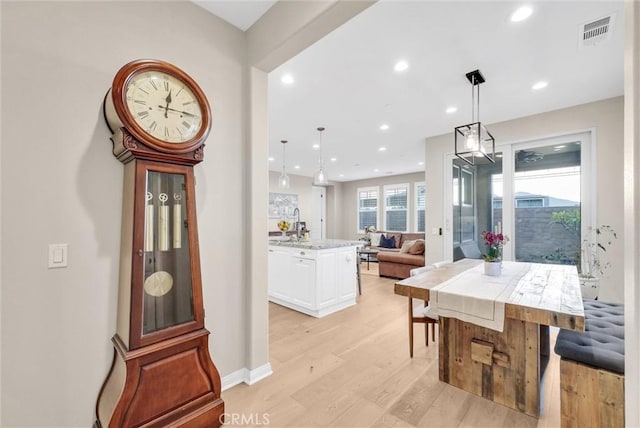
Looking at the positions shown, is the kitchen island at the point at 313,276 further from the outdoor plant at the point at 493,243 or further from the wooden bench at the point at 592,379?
the wooden bench at the point at 592,379

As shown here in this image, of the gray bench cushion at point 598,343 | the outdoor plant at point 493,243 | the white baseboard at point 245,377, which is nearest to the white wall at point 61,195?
the white baseboard at point 245,377

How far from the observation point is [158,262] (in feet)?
4.91

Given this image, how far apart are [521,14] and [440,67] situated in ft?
2.36

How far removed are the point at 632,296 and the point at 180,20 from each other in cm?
256

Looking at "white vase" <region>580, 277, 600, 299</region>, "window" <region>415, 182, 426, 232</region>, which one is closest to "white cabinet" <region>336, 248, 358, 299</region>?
"white vase" <region>580, 277, 600, 299</region>

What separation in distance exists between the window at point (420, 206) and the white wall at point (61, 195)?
7988mm

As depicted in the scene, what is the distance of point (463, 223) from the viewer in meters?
4.66

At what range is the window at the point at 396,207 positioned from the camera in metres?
8.94

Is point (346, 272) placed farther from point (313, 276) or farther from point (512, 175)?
point (512, 175)

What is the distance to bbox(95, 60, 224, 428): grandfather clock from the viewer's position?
1.37 meters

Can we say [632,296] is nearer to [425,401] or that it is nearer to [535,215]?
[425,401]

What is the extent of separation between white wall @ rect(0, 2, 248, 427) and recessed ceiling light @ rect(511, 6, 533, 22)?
2.36 m

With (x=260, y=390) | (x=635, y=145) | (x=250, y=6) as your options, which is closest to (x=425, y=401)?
(x=260, y=390)

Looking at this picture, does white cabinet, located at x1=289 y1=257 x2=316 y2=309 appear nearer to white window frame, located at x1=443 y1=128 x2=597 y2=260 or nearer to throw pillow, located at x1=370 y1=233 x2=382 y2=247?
white window frame, located at x1=443 y1=128 x2=597 y2=260
